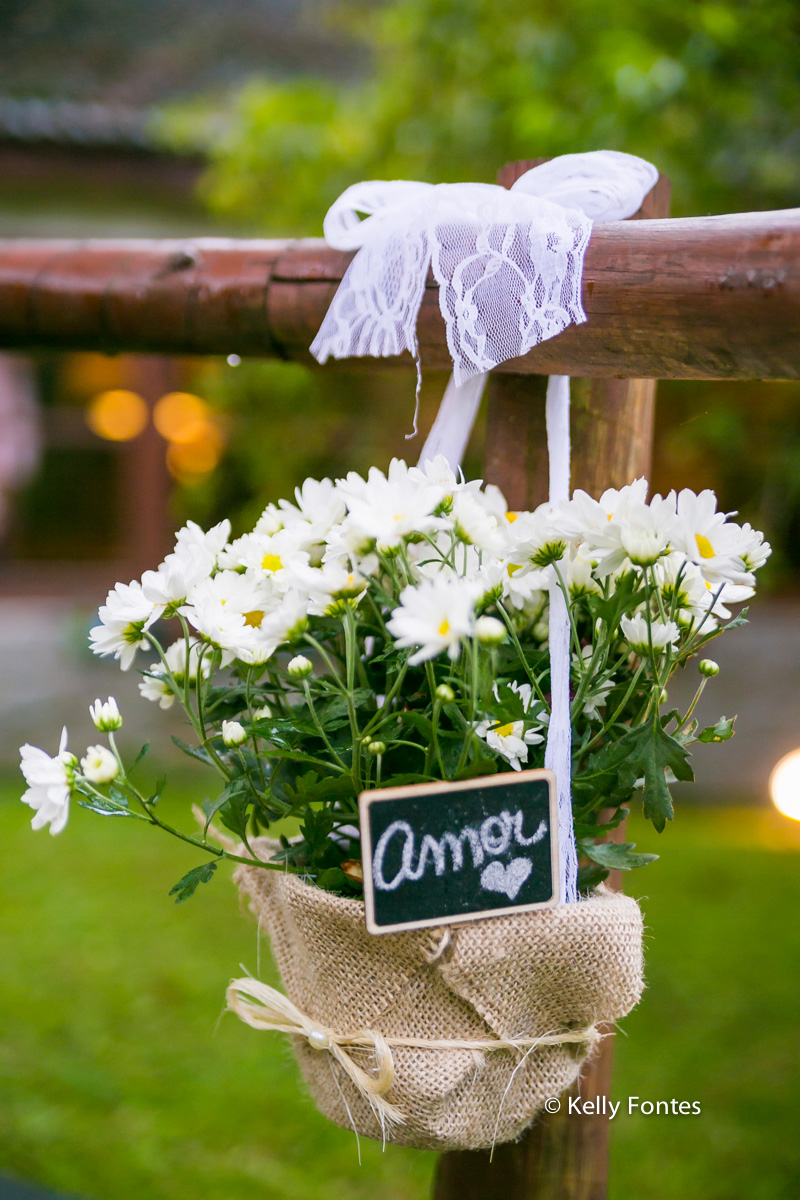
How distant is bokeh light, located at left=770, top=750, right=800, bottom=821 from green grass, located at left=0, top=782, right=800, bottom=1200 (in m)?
0.78

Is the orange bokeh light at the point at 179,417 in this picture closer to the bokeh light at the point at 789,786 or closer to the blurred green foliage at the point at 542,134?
the blurred green foliage at the point at 542,134

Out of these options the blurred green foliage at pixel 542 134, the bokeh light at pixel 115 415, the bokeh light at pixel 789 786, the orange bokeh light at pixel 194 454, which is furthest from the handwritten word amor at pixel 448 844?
the bokeh light at pixel 115 415

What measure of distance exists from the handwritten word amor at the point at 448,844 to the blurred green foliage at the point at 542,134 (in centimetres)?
244

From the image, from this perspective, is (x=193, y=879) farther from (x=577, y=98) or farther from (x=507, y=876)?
(x=577, y=98)

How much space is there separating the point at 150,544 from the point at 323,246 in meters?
4.32

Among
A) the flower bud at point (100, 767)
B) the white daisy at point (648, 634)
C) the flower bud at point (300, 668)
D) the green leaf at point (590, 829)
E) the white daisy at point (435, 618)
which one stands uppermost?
the white daisy at point (435, 618)

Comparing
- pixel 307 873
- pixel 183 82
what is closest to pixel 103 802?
pixel 307 873

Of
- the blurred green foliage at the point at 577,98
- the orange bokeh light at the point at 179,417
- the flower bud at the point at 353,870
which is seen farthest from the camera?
the orange bokeh light at the point at 179,417

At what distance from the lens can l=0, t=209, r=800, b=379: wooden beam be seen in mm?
776

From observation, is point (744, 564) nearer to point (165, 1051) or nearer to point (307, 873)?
point (307, 873)

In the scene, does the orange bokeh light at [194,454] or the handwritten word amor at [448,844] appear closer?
the handwritten word amor at [448,844]

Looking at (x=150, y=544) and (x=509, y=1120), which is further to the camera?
(x=150, y=544)

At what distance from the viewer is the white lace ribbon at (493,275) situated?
816 millimetres

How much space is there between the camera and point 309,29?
6.79 metres
